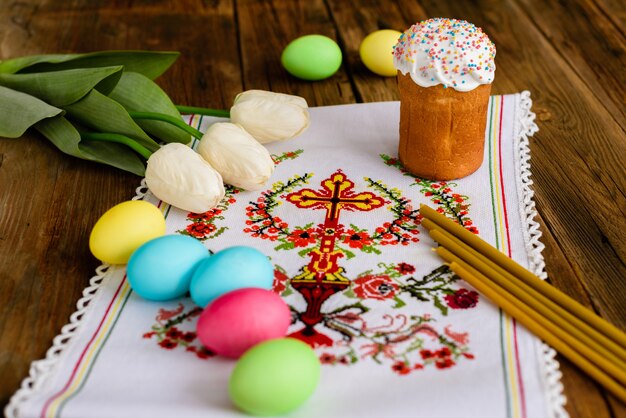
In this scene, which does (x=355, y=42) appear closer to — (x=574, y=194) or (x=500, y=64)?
(x=500, y=64)

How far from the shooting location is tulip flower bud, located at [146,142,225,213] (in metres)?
1.16

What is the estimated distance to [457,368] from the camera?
35.5 inches

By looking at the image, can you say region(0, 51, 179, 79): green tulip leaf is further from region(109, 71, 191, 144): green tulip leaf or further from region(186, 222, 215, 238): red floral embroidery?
region(186, 222, 215, 238): red floral embroidery

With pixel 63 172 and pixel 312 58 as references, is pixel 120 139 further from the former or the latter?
pixel 312 58

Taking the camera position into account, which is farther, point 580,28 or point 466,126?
point 580,28

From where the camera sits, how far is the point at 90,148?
1.33 m

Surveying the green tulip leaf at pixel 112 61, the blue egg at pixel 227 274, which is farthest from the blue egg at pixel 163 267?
the green tulip leaf at pixel 112 61

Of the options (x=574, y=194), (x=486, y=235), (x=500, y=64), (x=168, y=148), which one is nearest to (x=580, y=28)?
(x=500, y=64)

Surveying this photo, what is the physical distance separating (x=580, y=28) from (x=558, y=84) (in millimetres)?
293

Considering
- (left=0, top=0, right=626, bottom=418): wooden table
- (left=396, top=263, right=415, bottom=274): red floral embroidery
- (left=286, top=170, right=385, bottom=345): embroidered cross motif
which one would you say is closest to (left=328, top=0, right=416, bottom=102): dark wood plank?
(left=0, top=0, right=626, bottom=418): wooden table

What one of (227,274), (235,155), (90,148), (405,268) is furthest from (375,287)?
(90,148)

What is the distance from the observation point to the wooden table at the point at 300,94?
1047 mm

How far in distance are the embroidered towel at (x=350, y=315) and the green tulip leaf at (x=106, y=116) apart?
0.10 metres

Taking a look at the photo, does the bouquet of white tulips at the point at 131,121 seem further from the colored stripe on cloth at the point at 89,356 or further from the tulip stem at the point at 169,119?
the colored stripe on cloth at the point at 89,356
